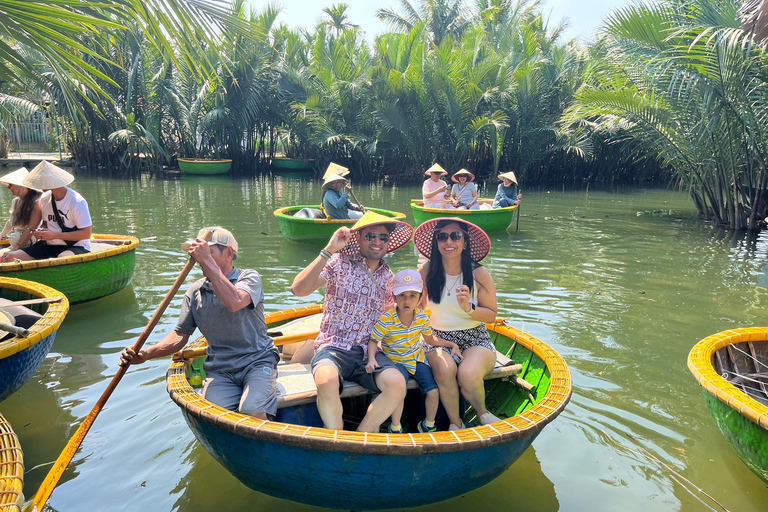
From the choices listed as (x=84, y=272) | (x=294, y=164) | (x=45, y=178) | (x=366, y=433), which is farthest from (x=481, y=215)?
(x=294, y=164)

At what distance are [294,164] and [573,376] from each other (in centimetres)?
2434

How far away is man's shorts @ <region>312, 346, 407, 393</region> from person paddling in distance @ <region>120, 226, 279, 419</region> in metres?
0.32

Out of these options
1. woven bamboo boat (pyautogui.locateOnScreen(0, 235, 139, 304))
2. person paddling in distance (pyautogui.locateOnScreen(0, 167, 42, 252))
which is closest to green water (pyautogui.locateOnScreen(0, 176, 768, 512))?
woven bamboo boat (pyautogui.locateOnScreen(0, 235, 139, 304))

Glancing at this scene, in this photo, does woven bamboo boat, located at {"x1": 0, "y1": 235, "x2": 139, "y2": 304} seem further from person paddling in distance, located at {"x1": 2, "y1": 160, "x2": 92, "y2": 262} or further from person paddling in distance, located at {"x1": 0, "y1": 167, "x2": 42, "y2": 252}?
person paddling in distance, located at {"x1": 0, "y1": 167, "x2": 42, "y2": 252}

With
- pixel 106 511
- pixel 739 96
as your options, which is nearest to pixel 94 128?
pixel 739 96

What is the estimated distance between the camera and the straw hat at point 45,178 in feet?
18.9

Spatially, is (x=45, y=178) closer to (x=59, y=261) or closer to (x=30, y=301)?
(x=59, y=261)

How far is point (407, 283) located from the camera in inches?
146

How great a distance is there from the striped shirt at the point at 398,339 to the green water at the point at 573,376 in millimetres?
864

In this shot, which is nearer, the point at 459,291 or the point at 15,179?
the point at 459,291

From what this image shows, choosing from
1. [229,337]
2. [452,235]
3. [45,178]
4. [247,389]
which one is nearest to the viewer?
[247,389]

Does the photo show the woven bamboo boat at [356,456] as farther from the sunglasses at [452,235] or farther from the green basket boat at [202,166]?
the green basket boat at [202,166]

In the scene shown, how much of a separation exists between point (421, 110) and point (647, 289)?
52.2 ft

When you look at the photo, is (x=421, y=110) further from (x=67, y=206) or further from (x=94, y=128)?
(x=67, y=206)
